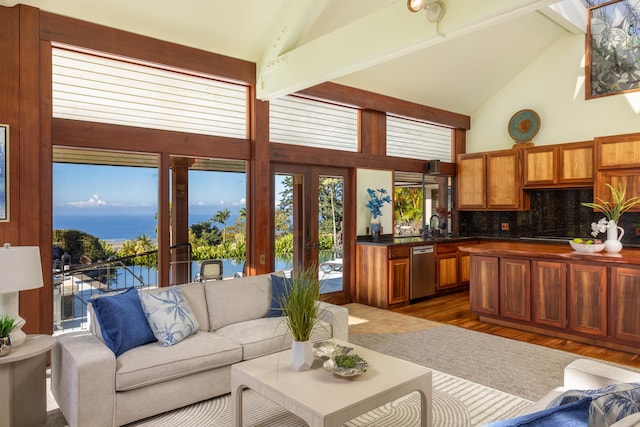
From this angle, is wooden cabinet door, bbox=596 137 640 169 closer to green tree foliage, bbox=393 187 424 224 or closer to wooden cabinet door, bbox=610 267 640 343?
wooden cabinet door, bbox=610 267 640 343

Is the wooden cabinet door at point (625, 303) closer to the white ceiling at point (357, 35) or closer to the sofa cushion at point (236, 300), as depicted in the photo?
the white ceiling at point (357, 35)

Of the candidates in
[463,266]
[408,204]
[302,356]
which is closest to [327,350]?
[302,356]

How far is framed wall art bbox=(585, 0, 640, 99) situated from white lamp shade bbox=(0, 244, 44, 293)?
719 cm

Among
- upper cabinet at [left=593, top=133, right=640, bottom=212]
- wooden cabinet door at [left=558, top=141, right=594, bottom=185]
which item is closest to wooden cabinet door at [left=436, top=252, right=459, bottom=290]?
wooden cabinet door at [left=558, top=141, right=594, bottom=185]

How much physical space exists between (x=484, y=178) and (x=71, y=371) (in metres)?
6.43

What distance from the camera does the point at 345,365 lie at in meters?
2.37

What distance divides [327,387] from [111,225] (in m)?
2.92

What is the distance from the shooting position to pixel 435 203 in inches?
295

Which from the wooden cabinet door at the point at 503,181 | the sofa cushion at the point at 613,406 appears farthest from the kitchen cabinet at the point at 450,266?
the sofa cushion at the point at 613,406

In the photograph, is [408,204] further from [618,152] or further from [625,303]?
[625,303]

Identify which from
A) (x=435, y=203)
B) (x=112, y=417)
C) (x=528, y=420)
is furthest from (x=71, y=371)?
(x=435, y=203)

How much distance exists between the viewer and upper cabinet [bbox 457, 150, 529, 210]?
22.1 feet

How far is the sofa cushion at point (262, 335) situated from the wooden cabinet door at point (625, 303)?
278cm

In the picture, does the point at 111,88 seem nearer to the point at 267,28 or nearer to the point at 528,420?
the point at 267,28
